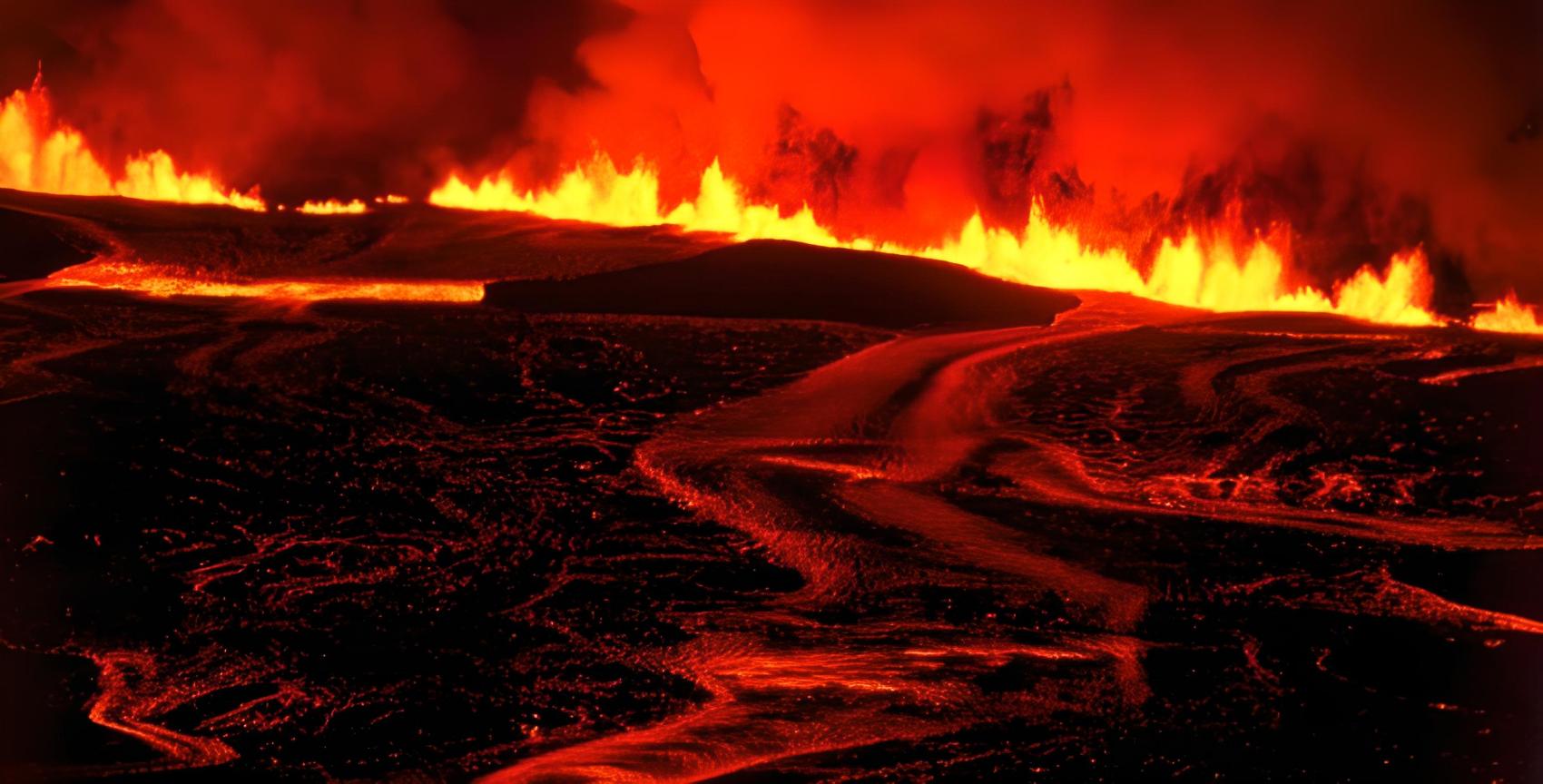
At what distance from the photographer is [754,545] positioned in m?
5.16

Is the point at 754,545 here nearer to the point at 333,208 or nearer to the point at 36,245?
the point at 36,245

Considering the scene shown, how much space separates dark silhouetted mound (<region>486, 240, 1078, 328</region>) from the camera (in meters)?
9.45

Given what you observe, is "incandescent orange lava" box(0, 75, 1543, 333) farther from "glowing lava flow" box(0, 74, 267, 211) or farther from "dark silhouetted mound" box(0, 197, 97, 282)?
"dark silhouetted mound" box(0, 197, 97, 282)

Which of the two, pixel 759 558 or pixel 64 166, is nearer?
pixel 759 558

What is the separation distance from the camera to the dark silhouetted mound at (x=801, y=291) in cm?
945

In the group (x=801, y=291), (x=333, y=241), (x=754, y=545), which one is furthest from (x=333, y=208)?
(x=754, y=545)

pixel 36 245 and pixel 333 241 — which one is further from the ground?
pixel 333 241

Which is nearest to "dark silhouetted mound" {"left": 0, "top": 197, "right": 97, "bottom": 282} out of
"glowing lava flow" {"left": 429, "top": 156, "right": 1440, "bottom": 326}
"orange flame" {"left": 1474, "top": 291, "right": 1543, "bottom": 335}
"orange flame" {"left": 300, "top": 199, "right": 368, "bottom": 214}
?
"orange flame" {"left": 300, "top": 199, "right": 368, "bottom": 214}

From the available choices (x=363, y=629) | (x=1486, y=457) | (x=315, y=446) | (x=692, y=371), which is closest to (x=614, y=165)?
(x=692, y=371)

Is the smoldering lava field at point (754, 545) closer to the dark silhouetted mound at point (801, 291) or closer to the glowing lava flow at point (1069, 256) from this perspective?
the dark silhouetted mound at point (801, 291)

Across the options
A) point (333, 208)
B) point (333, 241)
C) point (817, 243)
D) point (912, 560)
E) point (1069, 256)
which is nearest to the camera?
point (912, 560)

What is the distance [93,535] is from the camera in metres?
5.26

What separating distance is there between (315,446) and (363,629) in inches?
87.5

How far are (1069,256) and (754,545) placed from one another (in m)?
7.22
